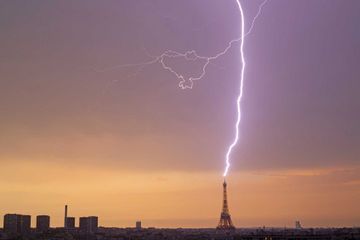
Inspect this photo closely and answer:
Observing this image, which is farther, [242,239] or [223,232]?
[223,232]

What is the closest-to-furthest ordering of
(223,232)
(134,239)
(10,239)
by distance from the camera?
1. (10,239)
2. (134,239)
3. (223,232)

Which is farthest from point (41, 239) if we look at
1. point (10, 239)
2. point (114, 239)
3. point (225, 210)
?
point (225, 210)

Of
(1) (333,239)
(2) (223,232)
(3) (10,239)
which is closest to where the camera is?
(1) (333,239)

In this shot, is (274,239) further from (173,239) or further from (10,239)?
(10,239)

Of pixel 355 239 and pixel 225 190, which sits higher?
pixel 225 190

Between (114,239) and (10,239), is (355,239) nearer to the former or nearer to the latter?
(114,239)

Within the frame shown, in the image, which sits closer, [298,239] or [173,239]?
[298,239]

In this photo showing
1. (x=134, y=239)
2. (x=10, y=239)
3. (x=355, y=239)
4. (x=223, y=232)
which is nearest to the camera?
(x=355, y=239)

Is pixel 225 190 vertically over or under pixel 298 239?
over

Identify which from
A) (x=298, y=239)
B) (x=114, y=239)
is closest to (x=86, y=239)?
(x=114, y=239)
